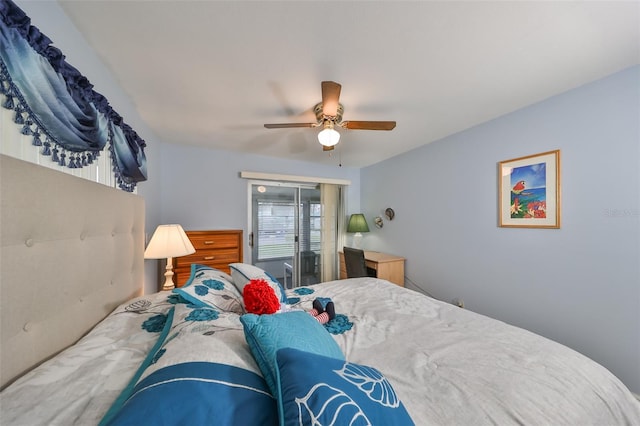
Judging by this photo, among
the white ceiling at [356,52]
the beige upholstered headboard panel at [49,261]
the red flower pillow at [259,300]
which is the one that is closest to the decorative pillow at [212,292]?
the red flower pillow at [259,300]

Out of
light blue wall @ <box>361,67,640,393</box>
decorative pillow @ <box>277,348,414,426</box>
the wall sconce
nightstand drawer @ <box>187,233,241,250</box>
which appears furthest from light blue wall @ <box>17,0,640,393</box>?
decorative pillow @ <box>277,348,414,426</box>

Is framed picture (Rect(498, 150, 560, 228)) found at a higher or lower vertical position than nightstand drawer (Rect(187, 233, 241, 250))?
higher

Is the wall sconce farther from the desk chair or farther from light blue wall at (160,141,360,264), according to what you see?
light blue wall at (160,141,360,264)

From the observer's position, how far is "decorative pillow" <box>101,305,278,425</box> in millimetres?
434

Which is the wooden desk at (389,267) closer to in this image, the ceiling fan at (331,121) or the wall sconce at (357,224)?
the wall sconce at (357,224)

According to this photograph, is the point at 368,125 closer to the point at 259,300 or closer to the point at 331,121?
the point at 331,121

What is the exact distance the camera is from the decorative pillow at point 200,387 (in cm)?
43

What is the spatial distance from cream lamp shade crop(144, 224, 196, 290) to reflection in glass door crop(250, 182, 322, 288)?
1483 mm

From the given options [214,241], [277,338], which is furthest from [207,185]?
[277,338]

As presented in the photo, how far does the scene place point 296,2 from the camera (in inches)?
40.4

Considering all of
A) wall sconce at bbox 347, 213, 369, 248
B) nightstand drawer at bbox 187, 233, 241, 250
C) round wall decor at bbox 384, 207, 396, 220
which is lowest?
nightstand drawer at bbox 187, 233, 241, 250

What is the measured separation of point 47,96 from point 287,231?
3.01 meters

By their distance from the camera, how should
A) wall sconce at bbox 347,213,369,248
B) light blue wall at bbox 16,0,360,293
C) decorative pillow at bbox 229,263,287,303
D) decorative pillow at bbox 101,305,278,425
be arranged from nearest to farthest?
decorative pillow at bbox 101,305,278,425
decorative pillow at bbox 229,263,287,303
light blue wall at bbox 16,0,360,293
wall sconce at bbox 347,213,369,248

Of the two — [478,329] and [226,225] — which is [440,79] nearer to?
[478,329]
